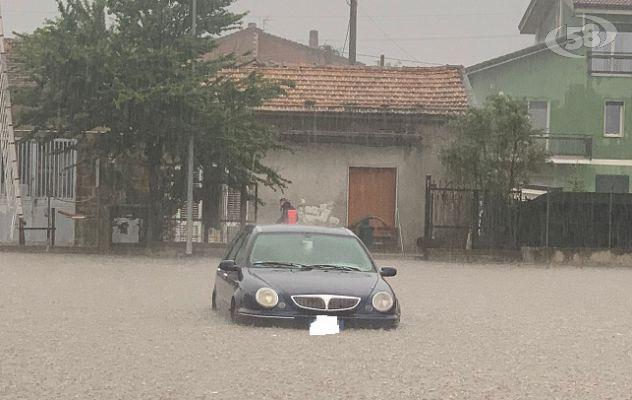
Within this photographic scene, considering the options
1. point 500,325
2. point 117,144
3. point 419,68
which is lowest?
point 500,325

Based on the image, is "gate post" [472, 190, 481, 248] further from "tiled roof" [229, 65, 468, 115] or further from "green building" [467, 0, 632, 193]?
"green building" [467, 0, 632, 193]

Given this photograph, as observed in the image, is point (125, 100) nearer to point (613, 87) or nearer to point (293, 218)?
point (293, 218)

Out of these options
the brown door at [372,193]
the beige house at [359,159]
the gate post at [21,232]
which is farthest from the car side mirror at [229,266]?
the brown door at [372,193]

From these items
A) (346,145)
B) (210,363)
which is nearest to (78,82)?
(346,145)

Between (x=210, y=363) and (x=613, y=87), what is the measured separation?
4007 cm

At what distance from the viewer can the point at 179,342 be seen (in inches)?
509

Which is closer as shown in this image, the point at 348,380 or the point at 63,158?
the point at 348,380

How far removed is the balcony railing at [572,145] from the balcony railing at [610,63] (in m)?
2.85

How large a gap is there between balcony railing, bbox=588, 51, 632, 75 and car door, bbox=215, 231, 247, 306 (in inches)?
1354

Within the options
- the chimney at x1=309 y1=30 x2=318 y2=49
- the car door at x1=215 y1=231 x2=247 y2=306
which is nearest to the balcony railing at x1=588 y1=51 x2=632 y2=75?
the car door at x1=215 y1=231 x2=247 y2=306

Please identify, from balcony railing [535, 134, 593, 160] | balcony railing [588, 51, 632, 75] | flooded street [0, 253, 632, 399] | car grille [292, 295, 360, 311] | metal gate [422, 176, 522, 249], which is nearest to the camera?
flooded street [0, 253, 632, 399]

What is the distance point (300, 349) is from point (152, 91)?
56.1 ft

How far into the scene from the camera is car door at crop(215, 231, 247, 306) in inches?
602

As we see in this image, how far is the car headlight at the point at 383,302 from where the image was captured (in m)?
14.4
